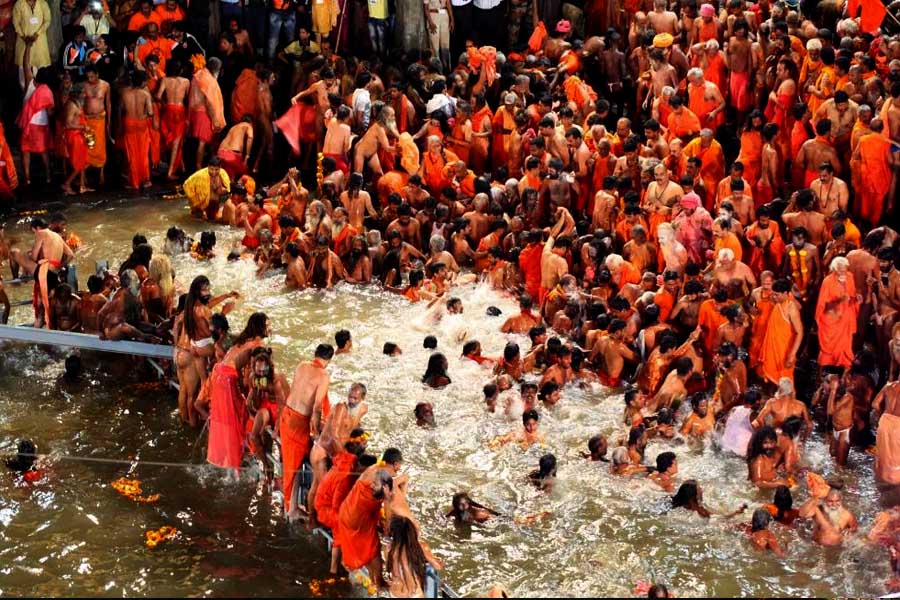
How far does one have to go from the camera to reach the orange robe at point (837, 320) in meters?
13.4

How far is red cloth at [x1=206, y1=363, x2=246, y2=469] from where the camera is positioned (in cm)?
1272

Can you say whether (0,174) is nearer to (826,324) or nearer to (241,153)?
(241,153)

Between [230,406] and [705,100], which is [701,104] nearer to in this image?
[705,100]

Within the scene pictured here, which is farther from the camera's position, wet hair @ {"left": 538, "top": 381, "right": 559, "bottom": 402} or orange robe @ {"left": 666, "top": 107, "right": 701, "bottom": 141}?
orange robe @ {"left": 666, "top": 107, "right": 701, "bottom": 141}

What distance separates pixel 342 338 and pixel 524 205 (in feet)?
10.8

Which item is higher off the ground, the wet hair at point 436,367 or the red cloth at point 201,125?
the red cloth at point 201,125

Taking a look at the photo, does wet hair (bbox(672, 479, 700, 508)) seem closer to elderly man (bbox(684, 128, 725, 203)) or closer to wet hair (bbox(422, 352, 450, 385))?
wet hair (bbox(422, 352, 450, 385))

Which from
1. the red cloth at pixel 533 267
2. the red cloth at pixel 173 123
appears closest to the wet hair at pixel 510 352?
the red cloth at pixel 533 267

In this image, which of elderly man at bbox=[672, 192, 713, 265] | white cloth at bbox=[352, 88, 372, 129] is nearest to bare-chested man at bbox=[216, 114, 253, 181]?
white cloth at bbox=[352, 88, 372, 129]

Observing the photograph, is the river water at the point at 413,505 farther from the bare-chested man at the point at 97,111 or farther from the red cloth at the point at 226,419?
the bare-chested man at the point at 97,111

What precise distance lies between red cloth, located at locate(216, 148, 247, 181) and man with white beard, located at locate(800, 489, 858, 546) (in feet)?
30.4

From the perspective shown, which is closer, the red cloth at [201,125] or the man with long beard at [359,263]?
the man with long beard at [359,263]

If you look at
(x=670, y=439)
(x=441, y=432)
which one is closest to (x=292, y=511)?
(x=441, y=432)

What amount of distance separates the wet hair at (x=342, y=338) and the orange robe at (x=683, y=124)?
463 centimetres
